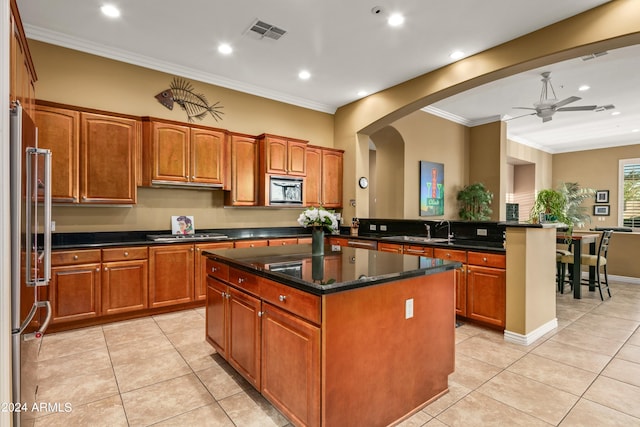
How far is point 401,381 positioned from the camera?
2.04 meters


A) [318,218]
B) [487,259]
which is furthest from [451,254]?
[318,218]

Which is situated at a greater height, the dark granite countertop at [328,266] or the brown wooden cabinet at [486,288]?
the dark granite countertop at [328,266]

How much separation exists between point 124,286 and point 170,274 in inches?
20.0

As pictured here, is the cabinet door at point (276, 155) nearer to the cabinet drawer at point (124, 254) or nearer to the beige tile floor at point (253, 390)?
the cabinet drawer at point (124, 254)

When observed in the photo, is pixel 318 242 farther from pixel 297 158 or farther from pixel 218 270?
pixel 297 158

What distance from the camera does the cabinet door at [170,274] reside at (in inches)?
159

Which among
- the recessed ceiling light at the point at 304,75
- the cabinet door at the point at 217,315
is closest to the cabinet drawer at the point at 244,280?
the cabinet door at the point at 217,315

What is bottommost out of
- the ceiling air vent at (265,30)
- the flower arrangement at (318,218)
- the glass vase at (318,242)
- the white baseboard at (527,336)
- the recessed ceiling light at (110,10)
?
the white baseboard at (527,336)

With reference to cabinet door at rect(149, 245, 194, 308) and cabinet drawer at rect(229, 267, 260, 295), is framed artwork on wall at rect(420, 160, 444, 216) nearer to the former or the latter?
cabinet door at rect(149, 245, 194, 308)

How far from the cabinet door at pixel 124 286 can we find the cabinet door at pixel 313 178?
108 inches

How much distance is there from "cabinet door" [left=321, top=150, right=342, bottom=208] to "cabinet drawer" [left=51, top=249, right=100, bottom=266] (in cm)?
352

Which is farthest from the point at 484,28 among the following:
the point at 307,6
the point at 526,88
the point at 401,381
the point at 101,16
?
the point at 101,16

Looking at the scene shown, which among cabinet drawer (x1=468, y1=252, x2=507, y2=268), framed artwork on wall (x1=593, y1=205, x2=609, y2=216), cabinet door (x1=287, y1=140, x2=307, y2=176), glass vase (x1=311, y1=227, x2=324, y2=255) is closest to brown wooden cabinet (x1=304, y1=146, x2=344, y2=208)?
cabinet door (x1=287, y1=140, x2=307, y2=176)

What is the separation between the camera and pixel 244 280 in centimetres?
235
